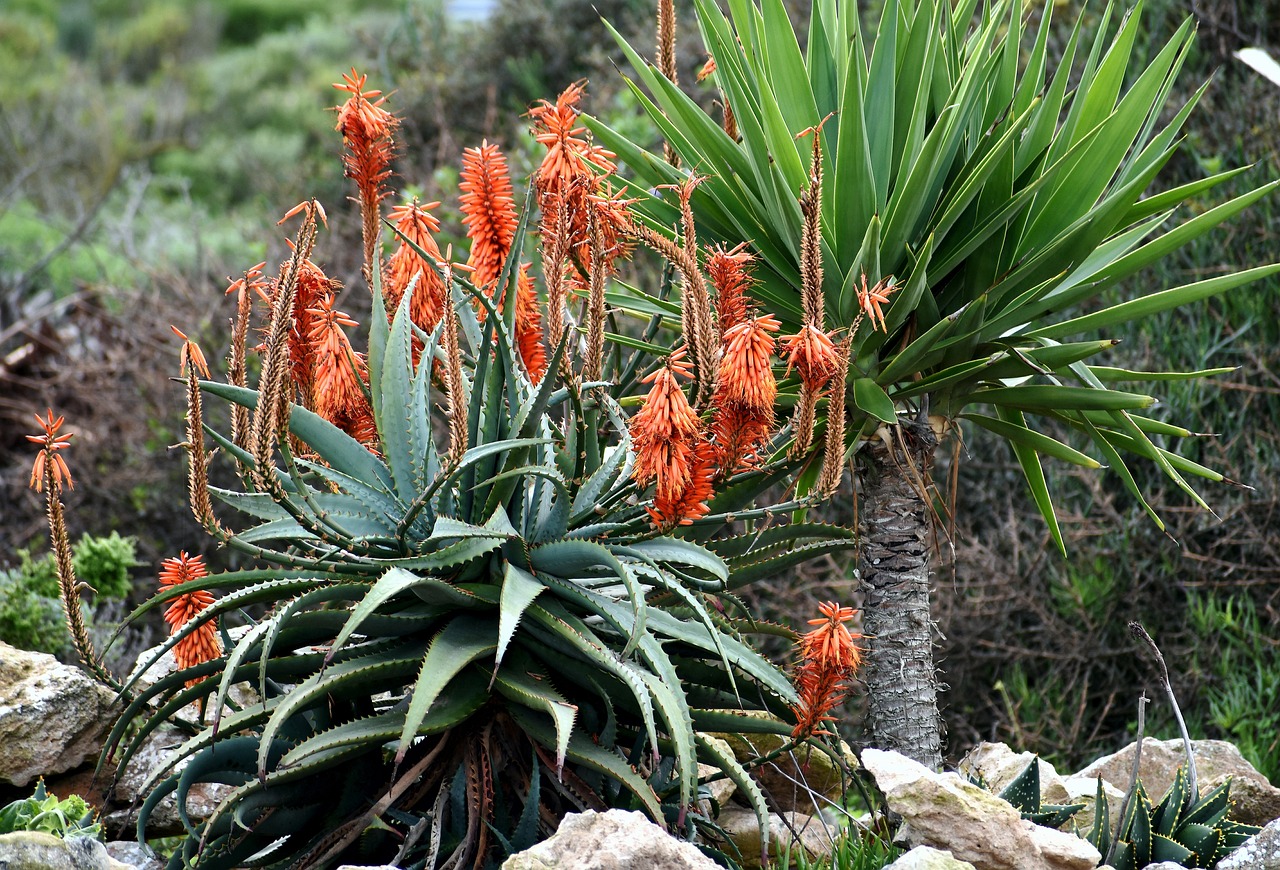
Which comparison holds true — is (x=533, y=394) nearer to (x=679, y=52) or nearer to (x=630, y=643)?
(x=630, y=643)

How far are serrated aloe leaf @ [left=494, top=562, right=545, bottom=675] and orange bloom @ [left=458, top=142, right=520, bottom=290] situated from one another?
86cm

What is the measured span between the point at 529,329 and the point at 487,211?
0.34 metres

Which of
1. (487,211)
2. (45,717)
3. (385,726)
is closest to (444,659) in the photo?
(385,726)

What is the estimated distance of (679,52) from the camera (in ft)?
31.7

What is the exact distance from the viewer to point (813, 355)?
2680 millimetres

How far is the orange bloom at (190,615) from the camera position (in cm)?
297

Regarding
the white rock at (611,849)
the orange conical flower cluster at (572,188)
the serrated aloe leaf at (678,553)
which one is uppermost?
the orange conical flower cluster at (572,188)

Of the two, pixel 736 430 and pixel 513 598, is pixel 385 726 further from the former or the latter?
pixel 736 430

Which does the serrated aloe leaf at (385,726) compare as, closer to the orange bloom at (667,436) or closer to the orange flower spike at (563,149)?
the orange bloom at (667,436)

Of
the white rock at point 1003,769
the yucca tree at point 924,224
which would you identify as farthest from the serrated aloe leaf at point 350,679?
the white rock at point 1003,769

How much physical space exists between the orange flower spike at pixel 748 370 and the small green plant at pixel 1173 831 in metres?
1.42

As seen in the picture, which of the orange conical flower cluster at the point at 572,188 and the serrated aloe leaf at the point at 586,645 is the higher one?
the orange conical flower cluster at the point at 572,188

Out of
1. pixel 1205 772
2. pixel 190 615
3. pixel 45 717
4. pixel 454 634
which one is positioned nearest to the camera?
pixel 454 634

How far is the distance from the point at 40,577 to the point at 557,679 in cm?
346
